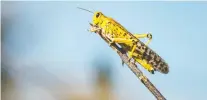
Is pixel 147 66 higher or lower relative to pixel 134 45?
lower

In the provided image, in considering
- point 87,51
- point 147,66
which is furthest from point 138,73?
point 87,51

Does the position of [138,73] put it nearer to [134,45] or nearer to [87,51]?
[134,45]

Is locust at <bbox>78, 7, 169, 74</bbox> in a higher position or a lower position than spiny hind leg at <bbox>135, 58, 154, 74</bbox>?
higher

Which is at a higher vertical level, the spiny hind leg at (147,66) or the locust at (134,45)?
the locust at (134,45)

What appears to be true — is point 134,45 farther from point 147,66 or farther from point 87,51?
point 87,51
